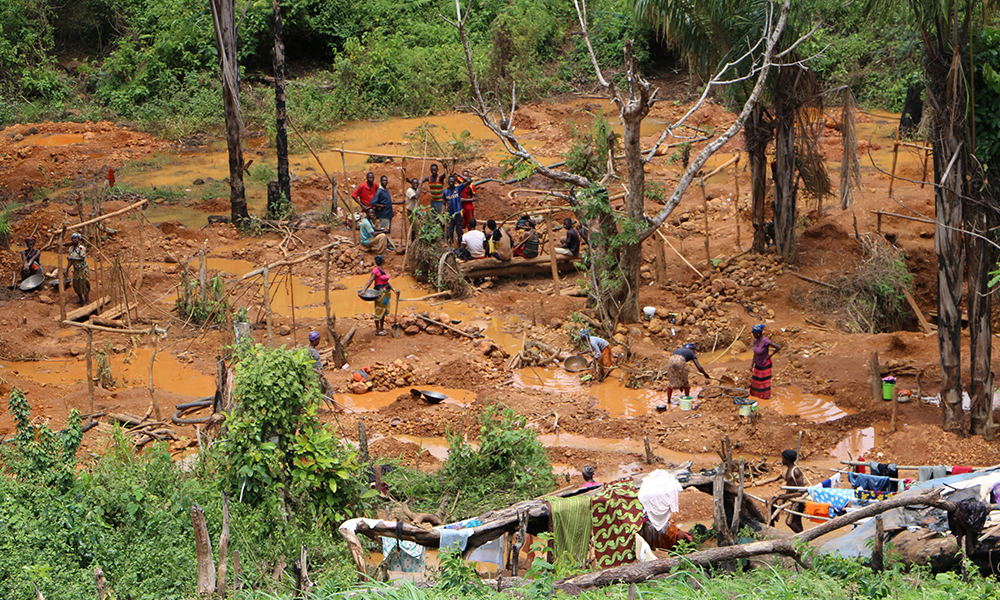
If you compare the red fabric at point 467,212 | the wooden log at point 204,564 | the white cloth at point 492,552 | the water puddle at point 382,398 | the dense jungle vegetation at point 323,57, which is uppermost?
the dense jungle vegetation at point 323,57

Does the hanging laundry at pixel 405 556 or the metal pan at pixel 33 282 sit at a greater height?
the metal pan at pixel 33 282

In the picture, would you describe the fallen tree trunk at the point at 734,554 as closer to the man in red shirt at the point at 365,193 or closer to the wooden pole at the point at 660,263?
the wooden pole at the point at 660,263

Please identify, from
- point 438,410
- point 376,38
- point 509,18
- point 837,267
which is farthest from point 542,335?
point 376,38

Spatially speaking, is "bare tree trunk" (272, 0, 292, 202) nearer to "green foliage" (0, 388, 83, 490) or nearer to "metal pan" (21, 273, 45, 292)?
"metal pan" (21, 273, 45, 292)

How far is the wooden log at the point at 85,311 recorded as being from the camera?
13656mm

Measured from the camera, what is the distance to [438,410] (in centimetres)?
1137

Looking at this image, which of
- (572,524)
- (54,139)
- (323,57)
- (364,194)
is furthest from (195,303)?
(323,57)

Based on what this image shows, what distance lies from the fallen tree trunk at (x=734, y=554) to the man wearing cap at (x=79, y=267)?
10869 millimetres

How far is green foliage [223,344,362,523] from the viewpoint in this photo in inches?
307

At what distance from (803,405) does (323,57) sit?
73.7ft

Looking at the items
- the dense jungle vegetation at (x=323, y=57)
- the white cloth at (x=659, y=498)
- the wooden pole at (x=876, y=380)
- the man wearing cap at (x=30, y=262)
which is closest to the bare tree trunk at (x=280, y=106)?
the man wearing cap at (x=30, y=262)

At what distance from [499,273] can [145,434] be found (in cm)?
695

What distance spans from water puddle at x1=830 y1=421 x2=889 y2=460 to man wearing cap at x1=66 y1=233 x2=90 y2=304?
11.4 meters

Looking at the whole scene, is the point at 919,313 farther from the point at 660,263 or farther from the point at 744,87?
the point at 744,87
